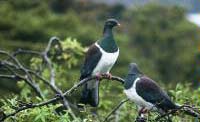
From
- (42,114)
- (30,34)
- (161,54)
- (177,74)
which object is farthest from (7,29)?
(42,114)

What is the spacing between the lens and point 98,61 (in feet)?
21.5

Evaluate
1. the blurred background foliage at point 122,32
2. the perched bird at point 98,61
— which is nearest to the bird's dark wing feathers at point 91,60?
the perched bird at point 98,61

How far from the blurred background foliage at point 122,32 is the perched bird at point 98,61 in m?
10.8

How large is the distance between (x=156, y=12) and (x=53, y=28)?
51.0ft

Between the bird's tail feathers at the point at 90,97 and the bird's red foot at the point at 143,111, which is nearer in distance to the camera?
the bird's red foot at the point at 143,111

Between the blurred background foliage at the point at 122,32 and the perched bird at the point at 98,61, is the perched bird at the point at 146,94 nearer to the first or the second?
the perched bird at the point at 98,61

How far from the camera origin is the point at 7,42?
23.0 meters

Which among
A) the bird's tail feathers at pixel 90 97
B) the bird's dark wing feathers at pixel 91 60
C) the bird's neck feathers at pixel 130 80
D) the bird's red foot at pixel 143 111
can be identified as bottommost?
the bird's red foot at pixel 143 111

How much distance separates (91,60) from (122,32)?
1278 inches

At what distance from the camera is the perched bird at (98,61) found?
20.9ft

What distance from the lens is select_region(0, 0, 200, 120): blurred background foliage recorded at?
82.6 feet

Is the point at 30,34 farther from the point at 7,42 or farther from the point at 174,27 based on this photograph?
the point at 174,27

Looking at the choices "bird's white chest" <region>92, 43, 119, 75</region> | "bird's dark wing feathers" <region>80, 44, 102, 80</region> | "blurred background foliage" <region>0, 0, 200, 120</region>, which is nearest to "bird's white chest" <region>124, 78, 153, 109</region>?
"bird's white chest" <region>92, 43, 119, 75</region>

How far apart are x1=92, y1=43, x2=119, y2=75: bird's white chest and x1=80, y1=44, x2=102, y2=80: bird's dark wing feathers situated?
0.03 metres
